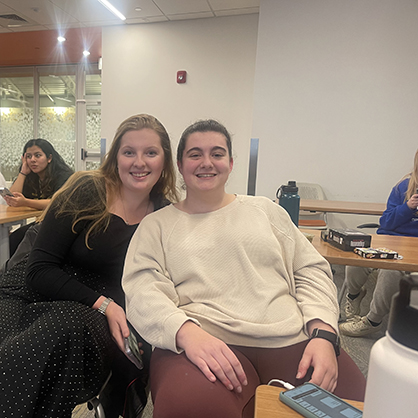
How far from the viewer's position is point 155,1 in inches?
164

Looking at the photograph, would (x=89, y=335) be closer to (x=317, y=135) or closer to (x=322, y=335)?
(x=322, y=335)

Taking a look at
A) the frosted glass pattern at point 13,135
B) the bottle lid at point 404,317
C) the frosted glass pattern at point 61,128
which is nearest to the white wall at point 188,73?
the frosted glass pattern at point 61,128

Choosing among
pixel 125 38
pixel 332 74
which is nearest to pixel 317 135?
pixel 332 74

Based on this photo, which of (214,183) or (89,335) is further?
(214,183)

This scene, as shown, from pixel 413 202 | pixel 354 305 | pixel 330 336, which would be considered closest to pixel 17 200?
pixel 330 336

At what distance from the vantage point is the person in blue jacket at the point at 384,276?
81.3 inches

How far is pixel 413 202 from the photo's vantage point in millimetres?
2066

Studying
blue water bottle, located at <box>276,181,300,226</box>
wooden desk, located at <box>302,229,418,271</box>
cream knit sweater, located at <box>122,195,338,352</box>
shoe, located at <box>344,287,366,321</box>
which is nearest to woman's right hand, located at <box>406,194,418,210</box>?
wooden desk, located at <box>302,229,418,271</box>

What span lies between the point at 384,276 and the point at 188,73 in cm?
377

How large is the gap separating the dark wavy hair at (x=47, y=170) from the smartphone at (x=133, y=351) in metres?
2.15

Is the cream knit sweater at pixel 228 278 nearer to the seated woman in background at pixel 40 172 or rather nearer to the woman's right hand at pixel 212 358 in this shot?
the woman's right hand at pixel 212 358

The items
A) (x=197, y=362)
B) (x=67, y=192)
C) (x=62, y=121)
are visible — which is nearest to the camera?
(x=197, y=362)

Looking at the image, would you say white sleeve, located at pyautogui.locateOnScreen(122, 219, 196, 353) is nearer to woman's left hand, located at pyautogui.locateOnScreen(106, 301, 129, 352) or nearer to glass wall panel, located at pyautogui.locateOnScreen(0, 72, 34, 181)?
woman's left hand, located at pyautogui.locateOnScreen(106, 301, 129, 352)

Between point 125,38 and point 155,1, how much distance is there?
919mm
